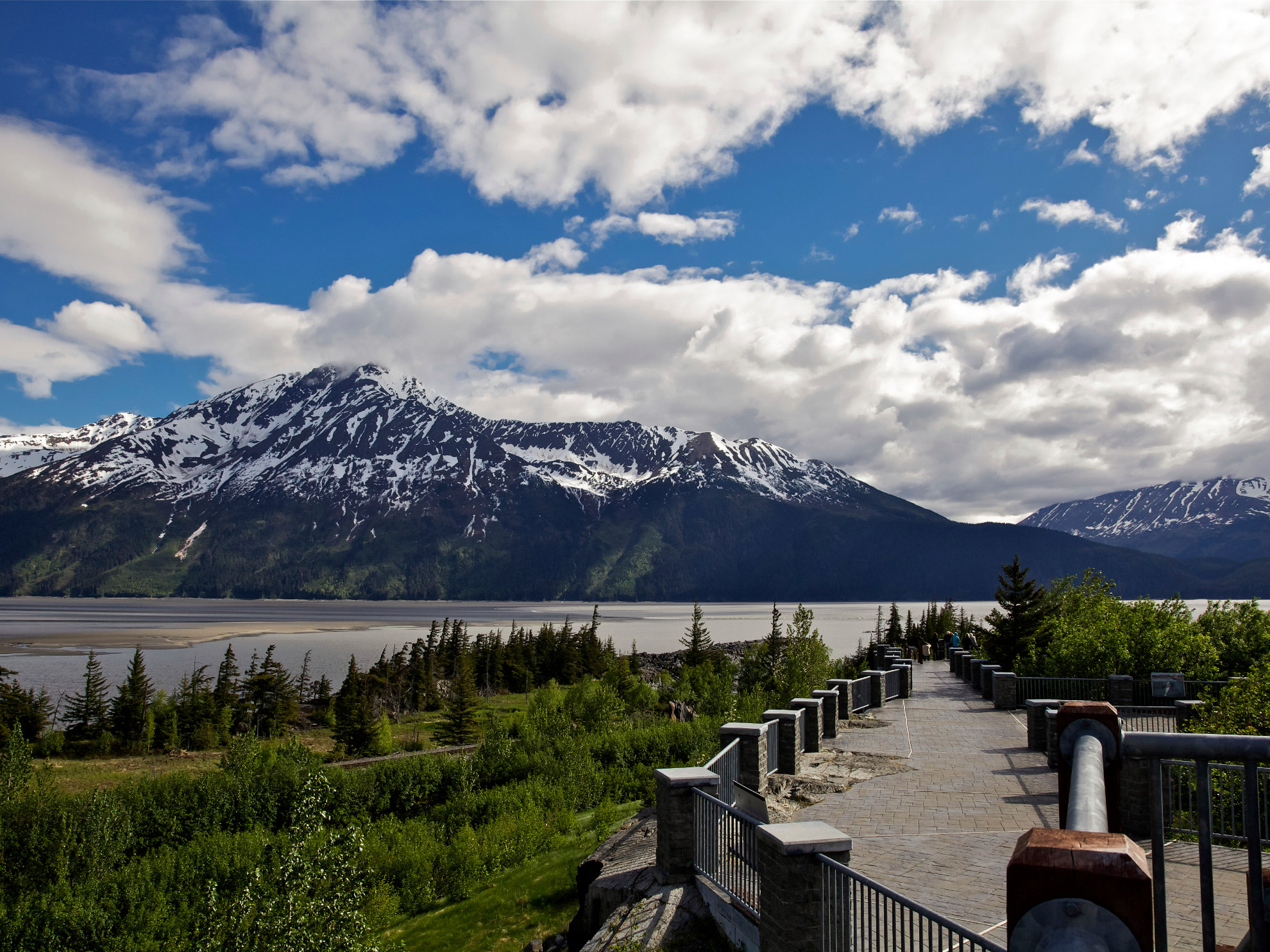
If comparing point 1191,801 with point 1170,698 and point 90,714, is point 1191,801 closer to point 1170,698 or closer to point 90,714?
point 1170,698

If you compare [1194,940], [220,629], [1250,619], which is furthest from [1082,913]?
[220,629]

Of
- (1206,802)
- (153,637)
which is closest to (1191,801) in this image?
(1206,802)

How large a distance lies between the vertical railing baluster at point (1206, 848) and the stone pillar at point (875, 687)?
24.3 meters

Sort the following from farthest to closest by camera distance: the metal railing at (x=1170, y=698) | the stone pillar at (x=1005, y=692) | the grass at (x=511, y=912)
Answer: the stone pillar at (x=1005, y=692)
the metal railing at (x=1170, y=698)
the grass at (x=511, y=912)

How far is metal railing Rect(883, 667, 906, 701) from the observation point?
91.3 ft

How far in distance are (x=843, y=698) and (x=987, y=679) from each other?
8033 millimetres

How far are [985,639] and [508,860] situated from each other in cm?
3002

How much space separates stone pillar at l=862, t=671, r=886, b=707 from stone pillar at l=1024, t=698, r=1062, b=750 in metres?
8.10

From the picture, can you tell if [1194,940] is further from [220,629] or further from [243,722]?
[220,629]

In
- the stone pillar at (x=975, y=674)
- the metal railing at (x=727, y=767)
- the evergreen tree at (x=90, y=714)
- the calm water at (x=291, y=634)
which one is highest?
the metal railing at (x=727, y=767)

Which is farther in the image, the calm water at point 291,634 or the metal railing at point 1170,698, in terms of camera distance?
the calm water at point 291,634

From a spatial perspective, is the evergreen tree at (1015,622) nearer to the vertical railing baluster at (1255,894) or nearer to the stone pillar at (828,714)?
the stone pillar at (828,714)

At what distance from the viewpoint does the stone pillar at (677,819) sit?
389 inches

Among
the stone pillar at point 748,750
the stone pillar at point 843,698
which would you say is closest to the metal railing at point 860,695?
the stone pillar at point 843,698
